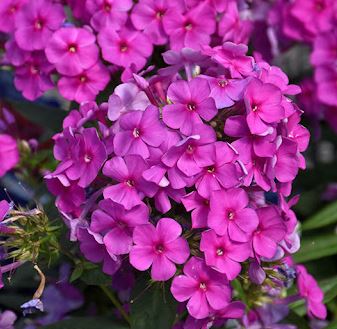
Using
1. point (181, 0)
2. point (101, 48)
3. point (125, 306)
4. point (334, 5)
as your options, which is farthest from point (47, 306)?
point (334, 5)

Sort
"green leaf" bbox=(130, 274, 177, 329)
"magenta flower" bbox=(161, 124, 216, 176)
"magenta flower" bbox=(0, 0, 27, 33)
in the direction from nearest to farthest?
"magenta flower" bbox=(161, 124, 216, 176), "green leaf" bbox=(130, 274, 177, 329), "magenta flower" bbox=(0, 0, 27, 33)

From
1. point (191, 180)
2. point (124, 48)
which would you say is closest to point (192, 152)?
point (191, 180)

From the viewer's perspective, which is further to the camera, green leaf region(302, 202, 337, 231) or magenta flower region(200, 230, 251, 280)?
green leaf region(302, 202, 337, 231)

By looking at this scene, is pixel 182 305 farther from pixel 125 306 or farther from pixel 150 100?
pixel 150 100

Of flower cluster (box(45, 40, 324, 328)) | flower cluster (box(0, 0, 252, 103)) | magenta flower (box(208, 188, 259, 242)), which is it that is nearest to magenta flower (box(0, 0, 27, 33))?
flower cluster (box(0, 0, 252, 103))

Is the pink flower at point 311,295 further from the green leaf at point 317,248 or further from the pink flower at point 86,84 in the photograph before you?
the pink flower at point 86,84

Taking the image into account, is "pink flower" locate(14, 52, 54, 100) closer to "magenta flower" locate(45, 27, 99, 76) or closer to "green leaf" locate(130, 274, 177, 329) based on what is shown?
"magenta flower" locate(45, 27, 99, 76)

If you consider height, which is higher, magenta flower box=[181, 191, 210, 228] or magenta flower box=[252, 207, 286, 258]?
magenta flower box=[181, 191, 210, 228]
